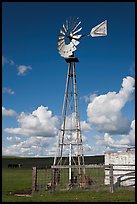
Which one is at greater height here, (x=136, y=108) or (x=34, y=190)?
(x=136, y=108)

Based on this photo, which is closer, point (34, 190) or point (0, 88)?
point (0, 88)

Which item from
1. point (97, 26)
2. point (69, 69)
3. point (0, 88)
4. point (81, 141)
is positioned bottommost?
point (81, 141)

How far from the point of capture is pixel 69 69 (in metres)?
23.3

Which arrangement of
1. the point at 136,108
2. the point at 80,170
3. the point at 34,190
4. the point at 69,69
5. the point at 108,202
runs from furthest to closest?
1. the point at 69,69
2. the point at 80,170
3. the point at 34,190
4. the point at 108,202
5. the point at 136,108

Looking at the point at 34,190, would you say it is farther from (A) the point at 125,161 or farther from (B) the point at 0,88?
(A) the point at 125,161

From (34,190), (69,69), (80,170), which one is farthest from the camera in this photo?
(69,69)

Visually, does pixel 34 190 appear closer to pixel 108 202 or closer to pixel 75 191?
pixel 75 191

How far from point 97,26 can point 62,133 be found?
750 centimetres


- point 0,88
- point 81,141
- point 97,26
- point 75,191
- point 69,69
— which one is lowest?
point 75,191

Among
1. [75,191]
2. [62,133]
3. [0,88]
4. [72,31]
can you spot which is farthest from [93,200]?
[72,31]

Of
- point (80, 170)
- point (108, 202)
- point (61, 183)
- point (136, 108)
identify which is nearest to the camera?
point (136, 108)

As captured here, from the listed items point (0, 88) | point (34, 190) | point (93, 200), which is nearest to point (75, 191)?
point (34, 190)

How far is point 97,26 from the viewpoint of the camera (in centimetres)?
2261

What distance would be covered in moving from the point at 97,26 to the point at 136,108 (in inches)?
495
